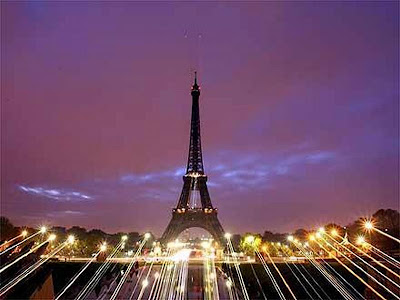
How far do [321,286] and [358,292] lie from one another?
111 inches

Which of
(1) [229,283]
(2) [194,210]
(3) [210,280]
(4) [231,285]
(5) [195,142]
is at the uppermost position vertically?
(5) [195,142]

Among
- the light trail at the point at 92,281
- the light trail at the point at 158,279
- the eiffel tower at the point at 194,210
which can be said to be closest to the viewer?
the light trail at the point at 158,279

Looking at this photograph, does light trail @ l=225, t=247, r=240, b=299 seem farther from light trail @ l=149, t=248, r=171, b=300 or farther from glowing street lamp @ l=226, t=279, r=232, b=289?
light trail @ l=149, t=248, r=171, b=300

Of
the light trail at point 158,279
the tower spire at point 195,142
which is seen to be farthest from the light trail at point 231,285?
the tower spire at point 195,142

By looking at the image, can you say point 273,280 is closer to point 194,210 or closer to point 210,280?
Answer: point 210,280

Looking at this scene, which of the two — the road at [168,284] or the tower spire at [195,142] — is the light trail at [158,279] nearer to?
the road at [168,284]

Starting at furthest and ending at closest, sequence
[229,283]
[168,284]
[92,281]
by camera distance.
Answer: [229,283] < [92,281] < [168,284]

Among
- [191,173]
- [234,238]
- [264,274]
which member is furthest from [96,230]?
[264,274]

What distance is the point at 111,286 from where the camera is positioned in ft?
102

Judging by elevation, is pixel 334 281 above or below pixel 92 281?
below

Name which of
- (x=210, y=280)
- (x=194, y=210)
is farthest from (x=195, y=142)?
(x=210, y=280)

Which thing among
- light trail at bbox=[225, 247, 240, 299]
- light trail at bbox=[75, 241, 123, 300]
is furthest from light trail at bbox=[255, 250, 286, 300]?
light trail at bbox=[75, 241, 123, 300]

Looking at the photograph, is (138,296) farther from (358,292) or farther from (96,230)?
(96,230)

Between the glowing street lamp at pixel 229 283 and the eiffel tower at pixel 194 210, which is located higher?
the eiffel tower at pixel 194 210
